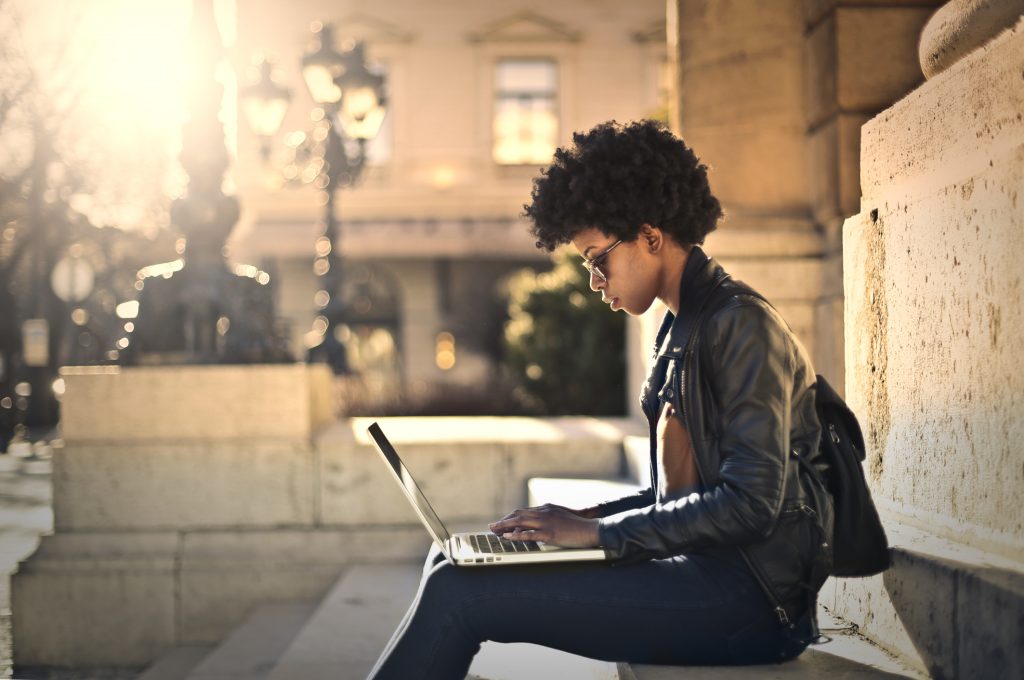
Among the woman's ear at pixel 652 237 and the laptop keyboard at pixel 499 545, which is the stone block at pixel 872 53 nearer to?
the woman's ear at pixel 652 237

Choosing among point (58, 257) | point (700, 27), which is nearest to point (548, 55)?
point (58, 257)

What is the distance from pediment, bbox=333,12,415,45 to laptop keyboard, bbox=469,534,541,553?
2453 centimetres

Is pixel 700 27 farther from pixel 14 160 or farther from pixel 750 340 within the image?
pixel 14 160

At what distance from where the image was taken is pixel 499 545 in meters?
2.35

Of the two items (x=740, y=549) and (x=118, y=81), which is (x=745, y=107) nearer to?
(x=740, y=549)

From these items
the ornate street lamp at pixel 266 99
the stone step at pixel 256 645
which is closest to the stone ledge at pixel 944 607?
the stone step at pixel 256 645

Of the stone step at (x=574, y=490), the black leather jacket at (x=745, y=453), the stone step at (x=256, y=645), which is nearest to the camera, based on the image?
the black leather jacket at (x=745, y=453)

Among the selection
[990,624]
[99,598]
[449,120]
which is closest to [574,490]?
[99,598]

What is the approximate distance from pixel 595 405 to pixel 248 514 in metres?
4.09

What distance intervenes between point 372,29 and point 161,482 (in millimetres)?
21553

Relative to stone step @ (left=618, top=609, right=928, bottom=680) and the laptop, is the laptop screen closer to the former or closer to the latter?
the laptop

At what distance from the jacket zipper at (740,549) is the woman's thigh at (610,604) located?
21 millimetres

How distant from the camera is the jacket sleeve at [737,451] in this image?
6.96 ft

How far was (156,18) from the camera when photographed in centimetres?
793
